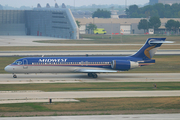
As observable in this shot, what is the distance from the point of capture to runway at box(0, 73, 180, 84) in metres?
40.6

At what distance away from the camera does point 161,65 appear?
55.3 metres

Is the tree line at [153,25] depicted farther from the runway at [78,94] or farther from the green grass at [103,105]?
the green grass at [103,105]

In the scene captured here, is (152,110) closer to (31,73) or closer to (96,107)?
(96,107)

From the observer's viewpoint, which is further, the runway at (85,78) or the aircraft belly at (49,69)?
the aircraft belly at (49,69)

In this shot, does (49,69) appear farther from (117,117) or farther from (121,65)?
(117,117)

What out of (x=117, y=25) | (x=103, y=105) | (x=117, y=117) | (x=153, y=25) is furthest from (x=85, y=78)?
(x=117, y=25)

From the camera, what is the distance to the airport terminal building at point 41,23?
128250 mm

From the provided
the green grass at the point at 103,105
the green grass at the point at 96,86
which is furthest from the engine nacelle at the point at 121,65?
the green grass at the point at 103,105

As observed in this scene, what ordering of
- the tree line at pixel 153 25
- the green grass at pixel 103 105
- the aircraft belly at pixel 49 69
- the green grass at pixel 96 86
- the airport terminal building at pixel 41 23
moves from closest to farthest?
the green grass at pixel 103 105 → the green grass at pixel 96 86 → the aircraft belly at pixel 49 69 → the airport terminal building at pixel 41 23 → the tree line at pixel 153 25

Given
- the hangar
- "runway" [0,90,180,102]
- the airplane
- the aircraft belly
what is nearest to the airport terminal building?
the hangar

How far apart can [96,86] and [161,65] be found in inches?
905

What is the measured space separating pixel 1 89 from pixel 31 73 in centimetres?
1064

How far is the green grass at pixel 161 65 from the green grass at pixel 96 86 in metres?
11.9

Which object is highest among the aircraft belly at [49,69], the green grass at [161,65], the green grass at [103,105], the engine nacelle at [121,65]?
the engine nacelle at [121,65]
